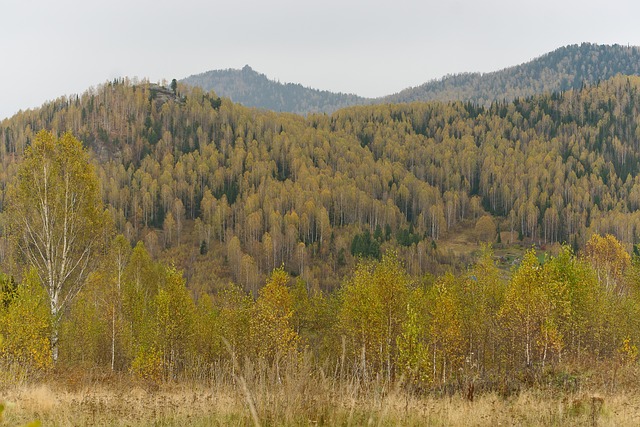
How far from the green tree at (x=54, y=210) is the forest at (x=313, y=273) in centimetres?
10

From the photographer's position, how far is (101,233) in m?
20.4

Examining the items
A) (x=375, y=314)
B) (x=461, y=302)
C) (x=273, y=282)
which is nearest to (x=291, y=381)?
(x=375, y=314)

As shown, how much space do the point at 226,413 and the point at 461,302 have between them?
4177 cm

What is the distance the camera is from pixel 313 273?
12562cm

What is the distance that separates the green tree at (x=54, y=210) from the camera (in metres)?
18.8

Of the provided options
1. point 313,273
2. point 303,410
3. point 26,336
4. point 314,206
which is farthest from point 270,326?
point 314,206

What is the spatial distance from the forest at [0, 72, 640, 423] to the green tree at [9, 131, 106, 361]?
10 cm

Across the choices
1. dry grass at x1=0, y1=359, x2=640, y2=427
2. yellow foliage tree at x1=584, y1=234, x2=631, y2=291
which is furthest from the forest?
yellow foliage tree at x1=584, y1=234, x2=631, y2=291

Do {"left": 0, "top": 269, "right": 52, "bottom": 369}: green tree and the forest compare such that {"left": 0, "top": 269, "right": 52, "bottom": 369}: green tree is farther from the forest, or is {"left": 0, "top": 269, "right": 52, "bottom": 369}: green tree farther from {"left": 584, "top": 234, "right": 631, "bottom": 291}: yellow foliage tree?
{"left": 584, "top": 234, "right": 631, "bottom": 291}: yellow foliage tree

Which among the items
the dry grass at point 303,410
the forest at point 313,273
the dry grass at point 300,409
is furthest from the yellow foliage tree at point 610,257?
the dry grass at point 300,409

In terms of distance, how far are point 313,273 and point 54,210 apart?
356ft

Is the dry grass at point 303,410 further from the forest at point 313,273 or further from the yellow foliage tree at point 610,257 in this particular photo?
the yellow foliage tree at point 610,257

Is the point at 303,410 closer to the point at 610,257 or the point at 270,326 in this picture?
the point at 270,326

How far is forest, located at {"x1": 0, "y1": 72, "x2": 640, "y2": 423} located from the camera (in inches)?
741
